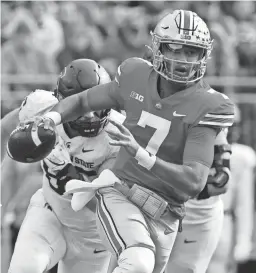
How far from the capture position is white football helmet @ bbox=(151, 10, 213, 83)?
179 inches

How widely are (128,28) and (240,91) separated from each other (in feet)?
5.16

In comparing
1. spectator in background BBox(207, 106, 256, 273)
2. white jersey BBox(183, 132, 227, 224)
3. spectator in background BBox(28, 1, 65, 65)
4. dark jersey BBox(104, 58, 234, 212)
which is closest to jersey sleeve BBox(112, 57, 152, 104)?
dark jersey BBox(104, 58, 234, 212)

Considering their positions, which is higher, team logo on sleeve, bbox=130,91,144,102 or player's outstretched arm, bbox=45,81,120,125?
team logo on sleeve, bbox=130,91,144,102

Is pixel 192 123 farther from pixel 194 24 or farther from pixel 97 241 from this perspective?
pixel 97 241

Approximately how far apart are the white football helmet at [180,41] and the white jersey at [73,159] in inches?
30.6

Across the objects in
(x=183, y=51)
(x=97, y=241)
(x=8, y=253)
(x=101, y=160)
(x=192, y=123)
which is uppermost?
(x=183, y=51)

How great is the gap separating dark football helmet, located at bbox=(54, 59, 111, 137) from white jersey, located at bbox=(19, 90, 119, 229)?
0.09 m

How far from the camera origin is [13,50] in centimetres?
879

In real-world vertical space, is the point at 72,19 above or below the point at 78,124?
below

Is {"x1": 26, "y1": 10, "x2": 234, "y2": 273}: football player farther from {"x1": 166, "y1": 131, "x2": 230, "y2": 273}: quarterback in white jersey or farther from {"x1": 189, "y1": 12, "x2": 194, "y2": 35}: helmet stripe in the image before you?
{"x1": 166, "y1": 131, "x2": 230, "y2": 273}: quarterback in white jersey

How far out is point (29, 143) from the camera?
14.6ft

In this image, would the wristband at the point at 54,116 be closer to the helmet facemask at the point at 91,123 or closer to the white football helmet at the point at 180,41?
the helmet facemask at the point at 91,123

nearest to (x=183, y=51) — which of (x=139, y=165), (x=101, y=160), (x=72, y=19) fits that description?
(x=139, y=165)

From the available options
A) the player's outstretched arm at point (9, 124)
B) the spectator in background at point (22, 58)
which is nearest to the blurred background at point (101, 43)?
the spectator in background at point (22, 58)
